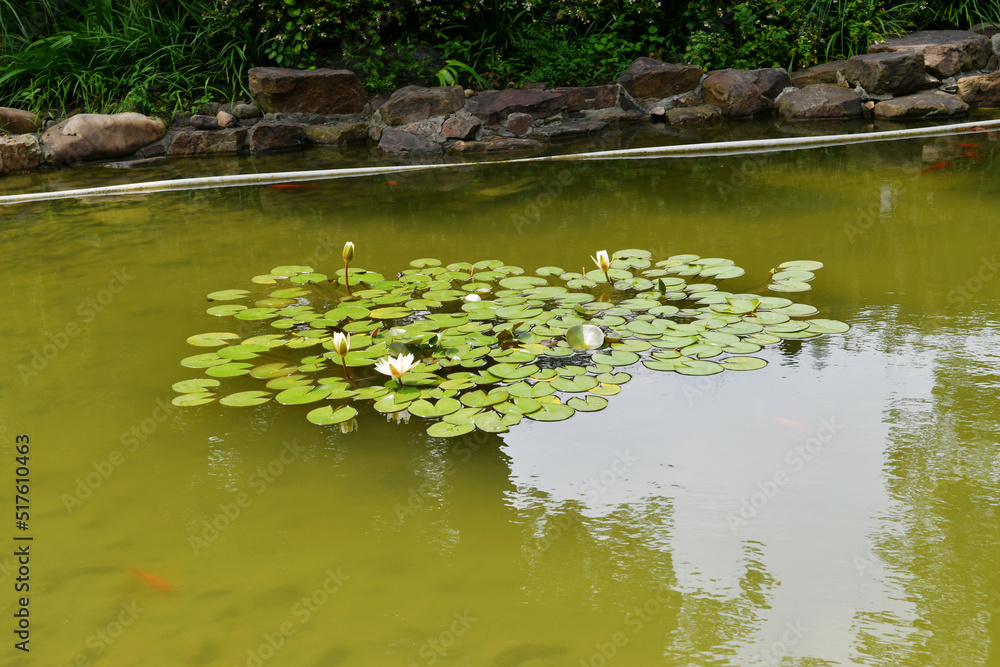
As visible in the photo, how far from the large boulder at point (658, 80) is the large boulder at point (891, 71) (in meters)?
1.00

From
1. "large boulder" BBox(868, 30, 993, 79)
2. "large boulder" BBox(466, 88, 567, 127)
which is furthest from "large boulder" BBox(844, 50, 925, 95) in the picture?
"large boulder" BBox(466, 88, 567, 127)

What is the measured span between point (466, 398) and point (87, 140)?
13.8ft

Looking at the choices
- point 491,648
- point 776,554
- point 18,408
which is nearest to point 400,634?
point 491,648

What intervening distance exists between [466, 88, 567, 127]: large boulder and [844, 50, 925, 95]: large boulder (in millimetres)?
1883

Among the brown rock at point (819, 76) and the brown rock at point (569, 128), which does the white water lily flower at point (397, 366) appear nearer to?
the brown rock at point (569, 128)

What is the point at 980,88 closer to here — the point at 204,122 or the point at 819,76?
the point at 819,76

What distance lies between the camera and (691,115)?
5.34 meters

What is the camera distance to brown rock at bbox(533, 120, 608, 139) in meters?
5.14

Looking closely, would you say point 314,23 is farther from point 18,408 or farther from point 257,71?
point 18,408

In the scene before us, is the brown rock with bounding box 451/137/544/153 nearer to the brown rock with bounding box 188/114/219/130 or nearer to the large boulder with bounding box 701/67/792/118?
the large boulder with bounding box 701/67/792/118

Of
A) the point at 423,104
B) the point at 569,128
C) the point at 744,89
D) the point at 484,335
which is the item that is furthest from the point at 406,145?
Result: the point at 484,335

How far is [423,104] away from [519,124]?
1.96ft

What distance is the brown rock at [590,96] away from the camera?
534cm

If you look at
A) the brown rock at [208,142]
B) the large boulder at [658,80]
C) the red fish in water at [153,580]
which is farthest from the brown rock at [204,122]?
the red fish in water at [153,580]
